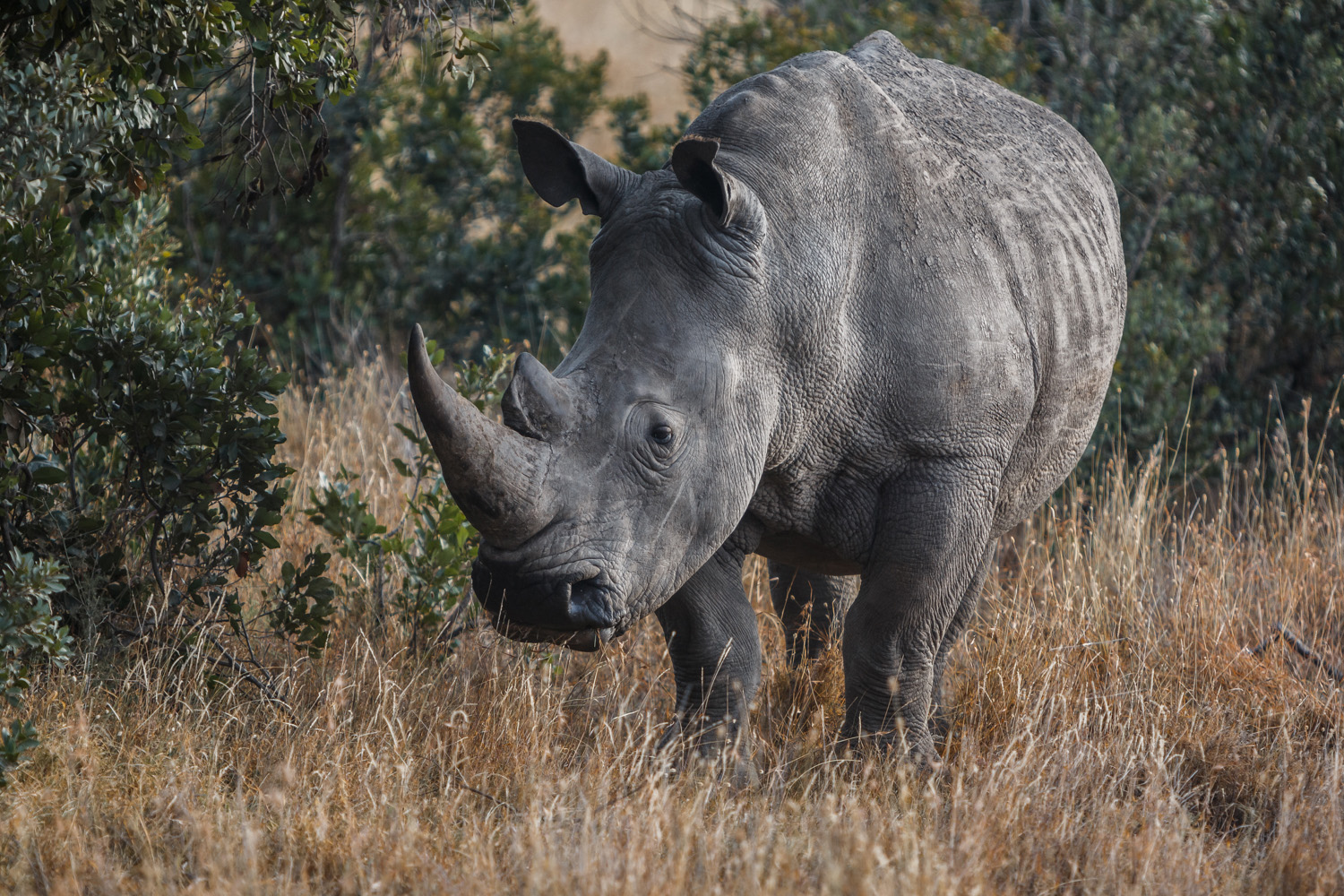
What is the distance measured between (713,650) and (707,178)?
140 centimetres

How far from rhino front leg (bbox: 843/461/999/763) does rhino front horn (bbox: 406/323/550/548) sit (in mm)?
1103

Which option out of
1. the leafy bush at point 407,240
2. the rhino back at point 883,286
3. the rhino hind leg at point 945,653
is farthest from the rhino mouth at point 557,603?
the leafy bush at point 407,240

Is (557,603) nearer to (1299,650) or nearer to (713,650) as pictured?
(713,650)

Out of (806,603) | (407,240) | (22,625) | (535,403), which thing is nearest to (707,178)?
(535,403)

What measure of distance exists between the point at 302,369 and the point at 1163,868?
711 centimetres

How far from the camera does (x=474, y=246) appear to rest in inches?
374

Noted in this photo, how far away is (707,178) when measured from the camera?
11.2 ft

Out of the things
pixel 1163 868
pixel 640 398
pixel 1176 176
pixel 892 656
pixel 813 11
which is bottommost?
pixel 1163 868

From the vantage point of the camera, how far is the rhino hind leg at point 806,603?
199 inches

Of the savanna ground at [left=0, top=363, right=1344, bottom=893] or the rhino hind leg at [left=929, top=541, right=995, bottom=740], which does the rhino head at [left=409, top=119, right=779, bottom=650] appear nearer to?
the savanna ground at [left=0, top=363, right=1344, bottom=893]

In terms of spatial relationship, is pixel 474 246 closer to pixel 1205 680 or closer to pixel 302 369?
pixel 302 369

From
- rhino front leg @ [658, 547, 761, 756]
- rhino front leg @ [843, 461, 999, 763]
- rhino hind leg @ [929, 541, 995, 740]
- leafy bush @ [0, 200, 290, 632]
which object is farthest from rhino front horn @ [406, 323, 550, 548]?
rhino hind leg @ [929, 541, 995, 740]

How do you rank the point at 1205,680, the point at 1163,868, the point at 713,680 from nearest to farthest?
1. the point at 1163,868
2. the point at 713,680
3. the point at 1205,680

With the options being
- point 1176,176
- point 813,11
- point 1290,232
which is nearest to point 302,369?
point 813,11
